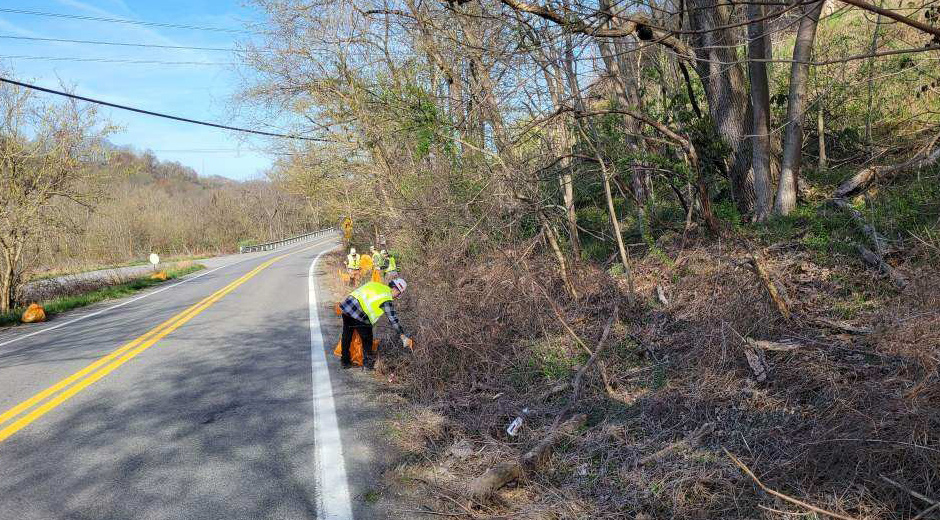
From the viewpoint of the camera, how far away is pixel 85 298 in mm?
19062

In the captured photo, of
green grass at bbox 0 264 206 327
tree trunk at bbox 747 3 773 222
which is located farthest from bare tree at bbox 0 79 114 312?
tree trunk at bbox 747 3 773 222

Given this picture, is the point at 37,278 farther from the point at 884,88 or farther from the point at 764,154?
the point at 884,88

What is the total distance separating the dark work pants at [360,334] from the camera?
765cm

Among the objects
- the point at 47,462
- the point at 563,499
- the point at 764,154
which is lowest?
the point at 563,499

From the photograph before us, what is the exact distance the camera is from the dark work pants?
7648mm

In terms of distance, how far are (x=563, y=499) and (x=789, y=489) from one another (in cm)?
127

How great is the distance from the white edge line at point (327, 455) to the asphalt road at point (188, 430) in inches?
0.6

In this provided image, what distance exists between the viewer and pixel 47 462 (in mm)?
4758

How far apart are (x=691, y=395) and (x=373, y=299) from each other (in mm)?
4218

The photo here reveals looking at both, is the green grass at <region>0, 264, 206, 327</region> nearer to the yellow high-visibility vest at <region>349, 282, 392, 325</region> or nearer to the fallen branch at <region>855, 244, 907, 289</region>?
the yellow high-visibility vest at <region>349, 282, 392, 325</region>

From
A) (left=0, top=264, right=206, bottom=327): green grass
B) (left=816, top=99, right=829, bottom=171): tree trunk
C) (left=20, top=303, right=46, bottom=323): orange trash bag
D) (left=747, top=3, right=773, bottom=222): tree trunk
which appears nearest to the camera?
(left=747, top=3, right=773, bottom=222): tree trunk

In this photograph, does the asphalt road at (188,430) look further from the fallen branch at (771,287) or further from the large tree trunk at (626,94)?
the large tree trunk at (626,94)

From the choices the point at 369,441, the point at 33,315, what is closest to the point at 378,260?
the point at 33,315

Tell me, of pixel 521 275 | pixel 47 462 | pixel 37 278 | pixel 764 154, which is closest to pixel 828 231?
pixel 764 154
